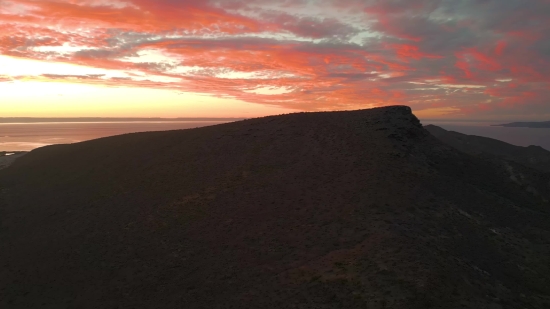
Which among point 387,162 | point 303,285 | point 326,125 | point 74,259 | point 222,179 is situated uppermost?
point 326,125

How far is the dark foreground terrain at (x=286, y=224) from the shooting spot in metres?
17.9

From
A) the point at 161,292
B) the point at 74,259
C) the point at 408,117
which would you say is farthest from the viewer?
the point at 408,117

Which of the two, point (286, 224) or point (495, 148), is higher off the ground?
point (495, 148)

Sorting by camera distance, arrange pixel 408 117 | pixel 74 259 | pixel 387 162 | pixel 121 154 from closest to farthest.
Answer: pixel 74 259 < pixel 387 162 < pixel 408 117 < pixel 121 154

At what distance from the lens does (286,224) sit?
81.8 feet

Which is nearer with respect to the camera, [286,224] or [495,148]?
[286,224]

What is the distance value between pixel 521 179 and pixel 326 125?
2064cm

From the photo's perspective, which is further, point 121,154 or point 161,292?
point 121,154

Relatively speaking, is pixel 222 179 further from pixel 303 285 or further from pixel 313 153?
pixel 303 285

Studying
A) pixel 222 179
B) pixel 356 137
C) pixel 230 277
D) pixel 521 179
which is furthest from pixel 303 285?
pixel 521 179

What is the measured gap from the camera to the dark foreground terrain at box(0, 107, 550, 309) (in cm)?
1791

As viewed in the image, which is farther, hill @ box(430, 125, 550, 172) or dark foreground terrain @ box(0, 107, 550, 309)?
hill @ box(430, 125, 550, 172)

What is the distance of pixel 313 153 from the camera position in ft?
120

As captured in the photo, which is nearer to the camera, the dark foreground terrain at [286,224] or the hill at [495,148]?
the dark foreground terrain at [286,224]
